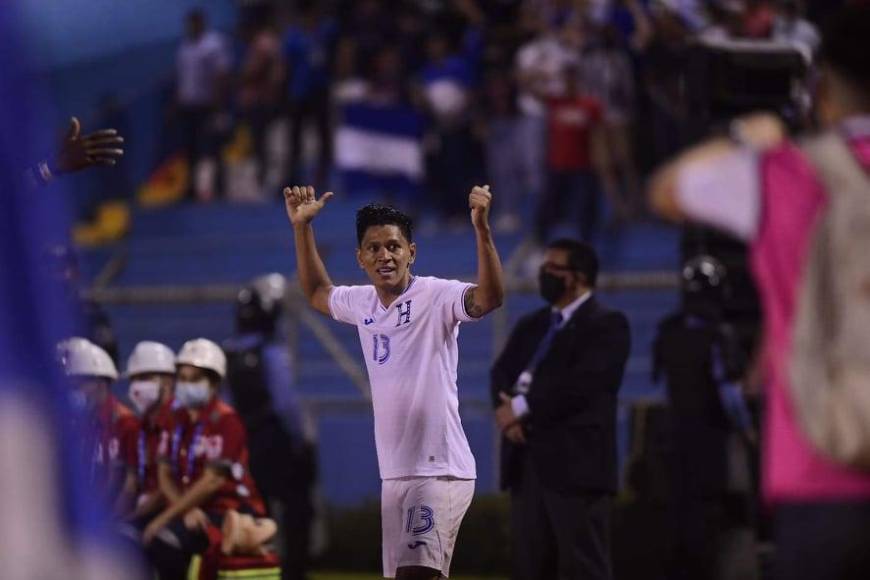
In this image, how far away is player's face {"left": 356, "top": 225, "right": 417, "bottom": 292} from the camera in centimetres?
852

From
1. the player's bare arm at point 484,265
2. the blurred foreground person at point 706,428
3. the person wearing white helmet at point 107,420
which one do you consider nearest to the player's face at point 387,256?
the player's bare arm at point 484,265

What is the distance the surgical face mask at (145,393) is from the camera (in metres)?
11.1

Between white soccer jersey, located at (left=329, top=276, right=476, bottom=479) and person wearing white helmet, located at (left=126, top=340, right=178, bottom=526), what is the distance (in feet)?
7.84

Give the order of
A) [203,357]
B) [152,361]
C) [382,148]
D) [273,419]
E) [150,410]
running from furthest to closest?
[382,148] < [273,419] < [152,361] < [150,410] < [203,357]

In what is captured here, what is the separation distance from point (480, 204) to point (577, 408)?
2773 mm

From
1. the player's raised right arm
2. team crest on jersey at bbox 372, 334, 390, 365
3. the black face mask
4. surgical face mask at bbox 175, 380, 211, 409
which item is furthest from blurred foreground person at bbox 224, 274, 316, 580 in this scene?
team crest on jersey at bbox 372, 334, 390, 365

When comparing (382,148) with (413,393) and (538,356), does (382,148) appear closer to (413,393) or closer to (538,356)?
(538,356)

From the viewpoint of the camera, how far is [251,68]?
20344 mm

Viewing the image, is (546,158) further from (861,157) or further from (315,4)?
(861,157)

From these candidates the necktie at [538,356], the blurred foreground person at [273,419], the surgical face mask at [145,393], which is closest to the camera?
the necktie at [538,356]

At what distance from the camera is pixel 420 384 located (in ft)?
27.6

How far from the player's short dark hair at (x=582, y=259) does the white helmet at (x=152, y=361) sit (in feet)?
8.28

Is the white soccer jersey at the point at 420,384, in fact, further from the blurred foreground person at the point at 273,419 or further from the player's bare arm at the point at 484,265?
the blurred foreground person at the point at 273,419

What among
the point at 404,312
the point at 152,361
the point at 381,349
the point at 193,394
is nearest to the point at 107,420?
the point at 193,394
